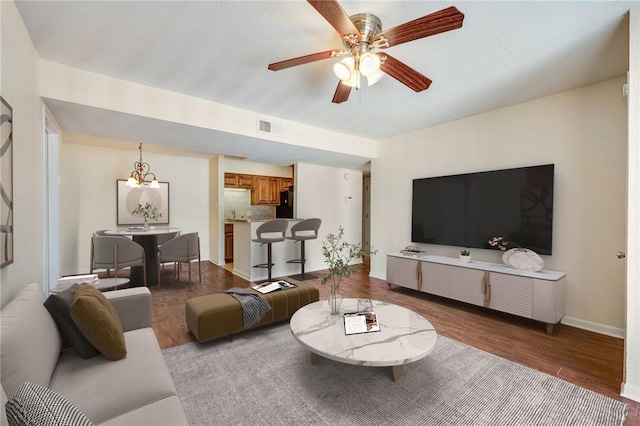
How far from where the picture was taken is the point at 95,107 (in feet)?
8.86

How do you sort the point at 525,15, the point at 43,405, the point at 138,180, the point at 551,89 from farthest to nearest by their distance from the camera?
the point at 138,180, the point at 551,89, the point at 525,15, the point at 43,405

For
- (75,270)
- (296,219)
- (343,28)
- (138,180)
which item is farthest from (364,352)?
(75,270)

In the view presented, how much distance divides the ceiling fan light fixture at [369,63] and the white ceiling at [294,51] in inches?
12.7

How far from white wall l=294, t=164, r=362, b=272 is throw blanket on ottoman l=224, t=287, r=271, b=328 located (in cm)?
288

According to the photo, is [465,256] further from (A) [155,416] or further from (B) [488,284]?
(A) [155,416]

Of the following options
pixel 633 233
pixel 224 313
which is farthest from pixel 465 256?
pixel 224 313

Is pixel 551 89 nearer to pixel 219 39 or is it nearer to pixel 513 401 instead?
pixel 513 401

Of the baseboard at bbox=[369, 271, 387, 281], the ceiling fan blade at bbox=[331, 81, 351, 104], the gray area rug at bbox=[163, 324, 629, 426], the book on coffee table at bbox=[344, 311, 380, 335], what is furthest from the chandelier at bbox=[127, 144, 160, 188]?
the book on coffee table at bbox=[344, 311, 380, 335]

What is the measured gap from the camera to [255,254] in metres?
4.94

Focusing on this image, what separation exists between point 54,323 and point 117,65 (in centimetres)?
223

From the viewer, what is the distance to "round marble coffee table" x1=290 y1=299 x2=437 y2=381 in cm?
171

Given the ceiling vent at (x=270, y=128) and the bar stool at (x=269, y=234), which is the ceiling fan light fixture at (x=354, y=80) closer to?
the ceiling vent at (x=270, y=128)

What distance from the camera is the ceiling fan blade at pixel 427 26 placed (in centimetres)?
151

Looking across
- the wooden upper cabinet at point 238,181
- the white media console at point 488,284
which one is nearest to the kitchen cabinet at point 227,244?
the wooden upper cabinet at point 238,181
